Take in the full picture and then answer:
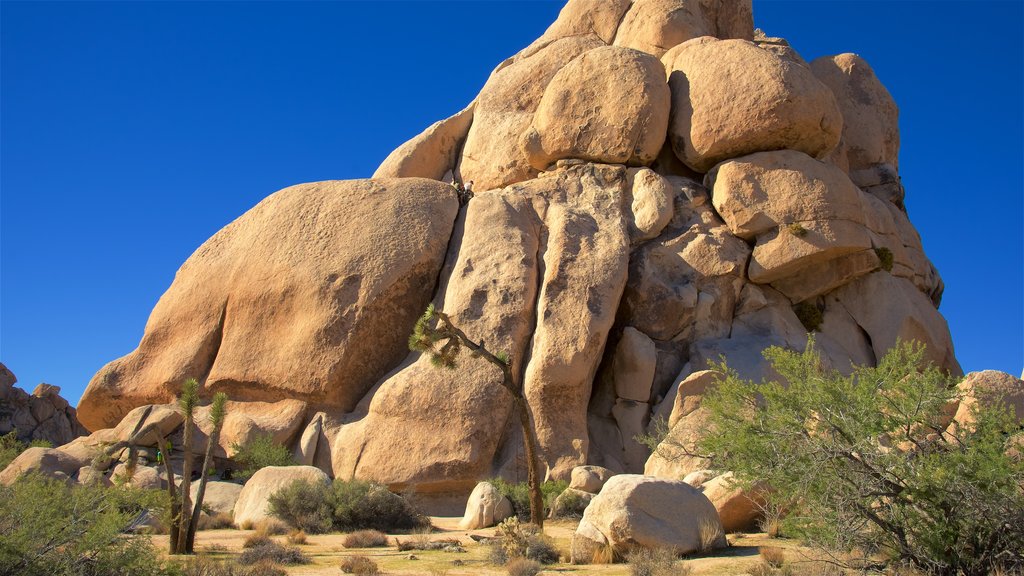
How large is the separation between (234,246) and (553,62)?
38.1 ft

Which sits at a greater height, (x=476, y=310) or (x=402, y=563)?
(x=476, y=310)

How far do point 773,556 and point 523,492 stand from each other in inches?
288

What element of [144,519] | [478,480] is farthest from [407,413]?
[144,519]

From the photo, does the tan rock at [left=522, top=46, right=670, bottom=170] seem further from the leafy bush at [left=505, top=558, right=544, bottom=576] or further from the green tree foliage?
the leafy bush at [left=505, top=558, right=544, bottom=576]

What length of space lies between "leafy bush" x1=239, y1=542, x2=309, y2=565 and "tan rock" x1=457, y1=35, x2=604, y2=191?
16106 millimetres

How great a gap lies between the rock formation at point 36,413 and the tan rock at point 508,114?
2327 cm

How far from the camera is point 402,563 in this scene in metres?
11.0

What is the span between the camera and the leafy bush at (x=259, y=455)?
63.9 ft

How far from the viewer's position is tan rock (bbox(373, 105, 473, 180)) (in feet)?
93.5

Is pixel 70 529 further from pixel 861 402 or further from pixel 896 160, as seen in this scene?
pixel 896 160

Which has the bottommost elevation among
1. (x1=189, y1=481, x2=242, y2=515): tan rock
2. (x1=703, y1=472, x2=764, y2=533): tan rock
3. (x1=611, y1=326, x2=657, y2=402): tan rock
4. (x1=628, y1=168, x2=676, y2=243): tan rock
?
(x1=703, y1=472, x2=764, y2=533): tan rock

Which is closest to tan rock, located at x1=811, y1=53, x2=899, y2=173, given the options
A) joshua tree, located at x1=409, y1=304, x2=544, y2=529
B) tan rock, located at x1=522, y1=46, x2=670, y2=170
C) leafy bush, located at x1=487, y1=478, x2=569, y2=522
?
tan rock, located at x1=522, y1=46, x2=670, y2=170

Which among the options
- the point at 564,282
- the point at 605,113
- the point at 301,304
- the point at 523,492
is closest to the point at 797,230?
the point at 605,113

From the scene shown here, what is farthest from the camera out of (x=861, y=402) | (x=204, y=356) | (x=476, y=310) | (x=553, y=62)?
(x=553, y=62)
